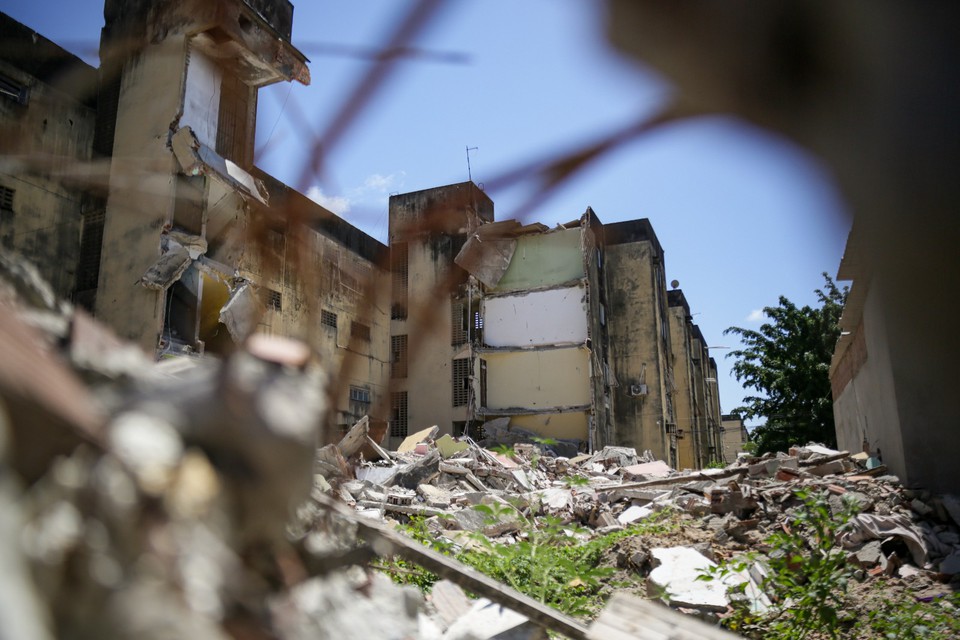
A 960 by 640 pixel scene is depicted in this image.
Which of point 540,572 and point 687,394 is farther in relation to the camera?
point 687,394

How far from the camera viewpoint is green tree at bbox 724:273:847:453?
20.7m

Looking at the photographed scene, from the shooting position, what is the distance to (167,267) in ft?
40.5

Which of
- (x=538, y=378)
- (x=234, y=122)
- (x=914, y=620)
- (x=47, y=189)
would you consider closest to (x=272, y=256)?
(x=914, y=620)

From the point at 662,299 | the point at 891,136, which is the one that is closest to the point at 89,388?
the point at 891,136

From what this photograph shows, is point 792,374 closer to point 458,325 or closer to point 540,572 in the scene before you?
point 458,325

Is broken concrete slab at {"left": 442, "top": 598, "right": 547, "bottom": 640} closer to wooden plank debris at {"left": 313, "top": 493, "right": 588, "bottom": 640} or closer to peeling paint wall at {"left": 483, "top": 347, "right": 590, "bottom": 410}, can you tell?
wooden plank debris at {"left": 313, "top": 493, "right": 588, "bottom": 640}

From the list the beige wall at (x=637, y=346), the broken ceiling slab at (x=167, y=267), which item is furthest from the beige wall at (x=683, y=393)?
the broken ceiling slab at (x=167, y=267)

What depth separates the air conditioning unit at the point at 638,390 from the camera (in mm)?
24812

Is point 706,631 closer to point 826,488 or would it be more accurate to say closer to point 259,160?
point 259,160

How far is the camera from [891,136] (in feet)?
3.58

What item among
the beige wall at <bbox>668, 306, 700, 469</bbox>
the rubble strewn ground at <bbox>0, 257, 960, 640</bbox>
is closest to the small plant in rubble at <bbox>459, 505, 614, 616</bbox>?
the rubble strewn ground at <bbox>0, 257, 960, 640</bbox>

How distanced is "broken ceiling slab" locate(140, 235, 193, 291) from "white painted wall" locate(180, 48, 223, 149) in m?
2.20

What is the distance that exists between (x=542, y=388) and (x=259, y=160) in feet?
66.7

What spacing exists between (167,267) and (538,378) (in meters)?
12.6
